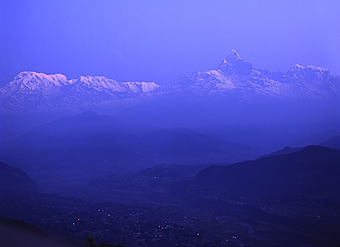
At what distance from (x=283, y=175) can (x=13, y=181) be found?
181 ft

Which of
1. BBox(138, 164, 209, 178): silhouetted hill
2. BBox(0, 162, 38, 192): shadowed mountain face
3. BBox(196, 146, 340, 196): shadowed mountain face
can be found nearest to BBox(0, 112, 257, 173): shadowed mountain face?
BBox(138, 164, 209, 178): silhouetted hill

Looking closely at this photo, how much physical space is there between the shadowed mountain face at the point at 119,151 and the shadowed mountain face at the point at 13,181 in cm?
3634

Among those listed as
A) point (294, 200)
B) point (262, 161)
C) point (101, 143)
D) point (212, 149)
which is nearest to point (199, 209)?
point (294, 200)

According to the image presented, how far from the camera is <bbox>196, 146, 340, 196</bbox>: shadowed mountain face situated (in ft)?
221

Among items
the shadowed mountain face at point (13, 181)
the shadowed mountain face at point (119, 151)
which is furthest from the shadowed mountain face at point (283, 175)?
the shadowed mountain face at point (119, 151)

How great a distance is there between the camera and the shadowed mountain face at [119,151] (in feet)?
455

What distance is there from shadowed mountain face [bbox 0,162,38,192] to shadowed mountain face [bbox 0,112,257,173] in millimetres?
36339

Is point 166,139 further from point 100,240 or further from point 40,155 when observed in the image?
point 100,240

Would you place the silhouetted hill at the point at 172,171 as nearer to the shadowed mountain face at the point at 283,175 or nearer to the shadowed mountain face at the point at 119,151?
the shadowed mountain face at the point at 283,175

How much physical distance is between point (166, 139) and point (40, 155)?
56.6 meters

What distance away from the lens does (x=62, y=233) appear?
4509 centimetres

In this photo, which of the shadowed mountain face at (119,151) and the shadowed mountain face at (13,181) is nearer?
the shadowed mountain face at (13,181)

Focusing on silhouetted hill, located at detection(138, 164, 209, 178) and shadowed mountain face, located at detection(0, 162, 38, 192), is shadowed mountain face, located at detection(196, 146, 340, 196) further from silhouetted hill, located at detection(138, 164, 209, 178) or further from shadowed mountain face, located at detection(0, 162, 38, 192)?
shadowed mountain face, located at detection(0, 162, 38, 192)

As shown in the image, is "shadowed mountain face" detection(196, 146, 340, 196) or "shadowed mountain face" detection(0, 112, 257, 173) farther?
"shadowed mountain face" detection(0, 112, 257, 173)
